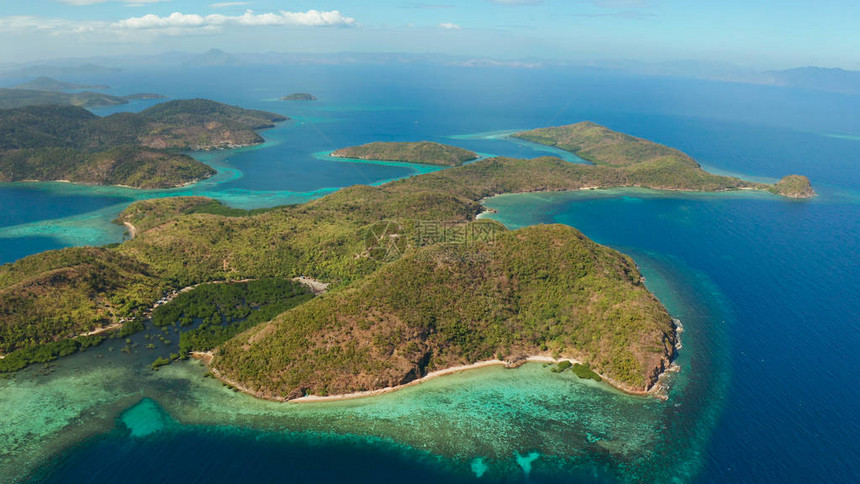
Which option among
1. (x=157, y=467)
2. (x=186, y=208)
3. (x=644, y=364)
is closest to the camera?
(x=157, y=467)

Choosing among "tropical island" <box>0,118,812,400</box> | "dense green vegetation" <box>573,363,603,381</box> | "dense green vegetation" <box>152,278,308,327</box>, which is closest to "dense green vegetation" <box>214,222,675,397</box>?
"tropical island" <box>0,118,812,400</box>

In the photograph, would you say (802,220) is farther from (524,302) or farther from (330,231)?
(330,231)

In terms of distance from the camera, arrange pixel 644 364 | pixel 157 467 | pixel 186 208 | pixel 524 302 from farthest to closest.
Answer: pixel 186 208
pixel 524 302
pixel 644 364
pixel 157 467

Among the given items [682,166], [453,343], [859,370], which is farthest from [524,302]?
[682,166]

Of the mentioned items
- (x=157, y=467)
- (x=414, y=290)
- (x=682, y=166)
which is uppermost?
(x=682, y=166)

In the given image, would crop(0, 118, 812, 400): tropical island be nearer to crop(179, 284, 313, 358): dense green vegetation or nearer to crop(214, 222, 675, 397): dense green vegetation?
crop(214, 222, 675, 397): dense green vegetation

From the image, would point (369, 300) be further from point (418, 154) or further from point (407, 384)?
point (418, 154)
